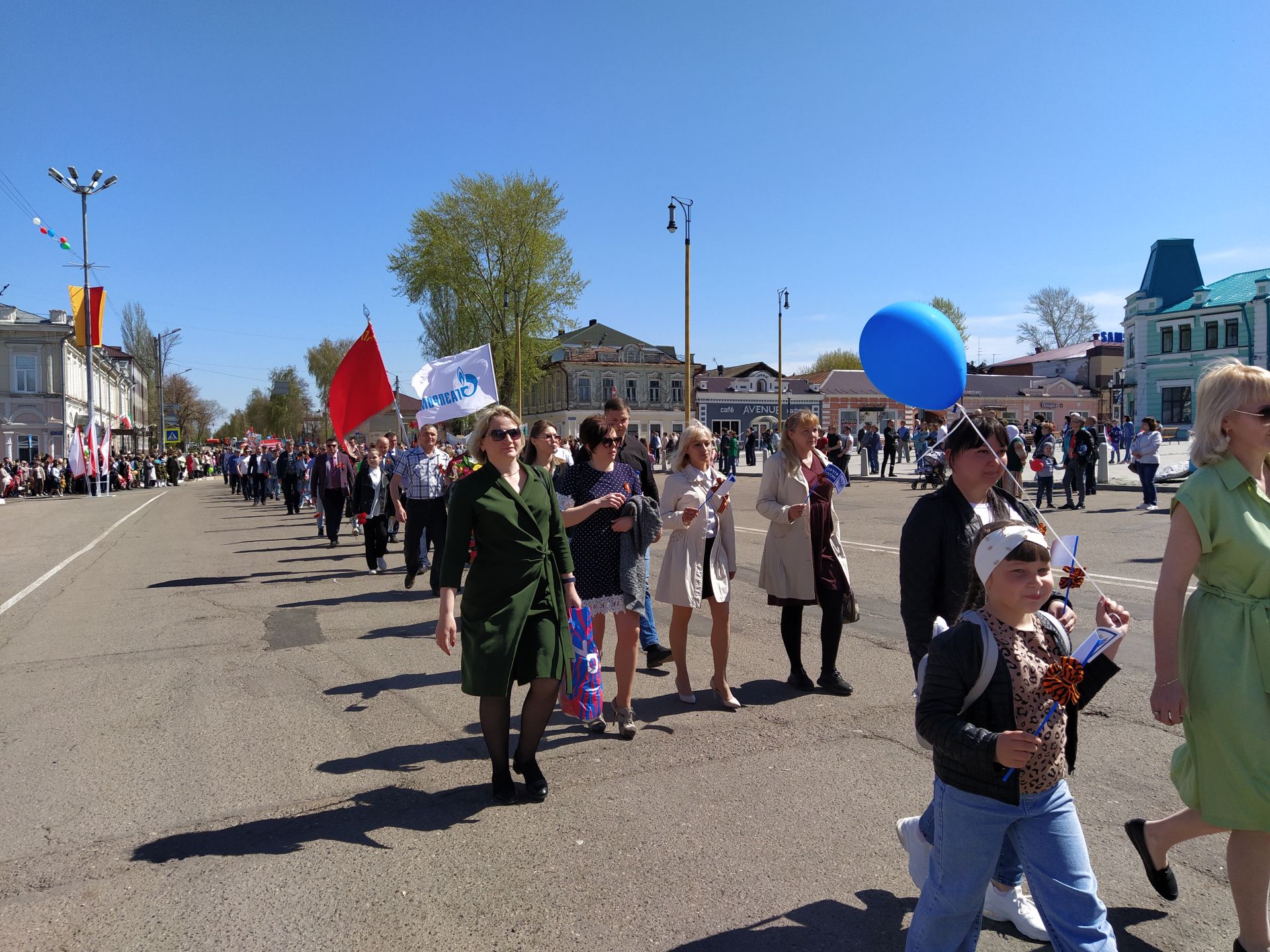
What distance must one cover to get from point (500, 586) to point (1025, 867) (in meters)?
2.40

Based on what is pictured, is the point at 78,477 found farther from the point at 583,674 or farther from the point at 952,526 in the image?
the point at 952,526

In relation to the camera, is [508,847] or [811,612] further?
[811,612]

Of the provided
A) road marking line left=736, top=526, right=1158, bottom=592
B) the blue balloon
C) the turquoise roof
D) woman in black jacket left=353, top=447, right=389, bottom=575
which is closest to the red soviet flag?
woman in black jacket left=353, top=447, right=389, bottom=575

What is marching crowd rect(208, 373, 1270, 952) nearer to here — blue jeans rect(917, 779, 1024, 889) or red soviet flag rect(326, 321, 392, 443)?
blue jeans rect(917, 779, 1024, 889)

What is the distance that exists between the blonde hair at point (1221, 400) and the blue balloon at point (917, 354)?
121 centimetres

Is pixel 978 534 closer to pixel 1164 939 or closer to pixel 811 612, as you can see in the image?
pixel 1164 939

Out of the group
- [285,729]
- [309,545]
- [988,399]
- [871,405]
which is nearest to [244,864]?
[285,729]

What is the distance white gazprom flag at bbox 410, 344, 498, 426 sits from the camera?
11297mm

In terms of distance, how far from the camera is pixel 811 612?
8688mm

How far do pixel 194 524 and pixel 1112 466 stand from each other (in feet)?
101

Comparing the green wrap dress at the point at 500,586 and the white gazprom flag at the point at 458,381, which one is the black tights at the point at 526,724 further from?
the white gazprom flag at the point at 458,381

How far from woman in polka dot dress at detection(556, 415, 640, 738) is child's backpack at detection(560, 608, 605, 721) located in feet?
1.36

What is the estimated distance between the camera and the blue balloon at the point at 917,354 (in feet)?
13.4

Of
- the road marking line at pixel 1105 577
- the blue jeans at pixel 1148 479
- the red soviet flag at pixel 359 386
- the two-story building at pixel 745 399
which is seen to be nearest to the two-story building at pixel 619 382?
the two-story building at pixel 745 399
